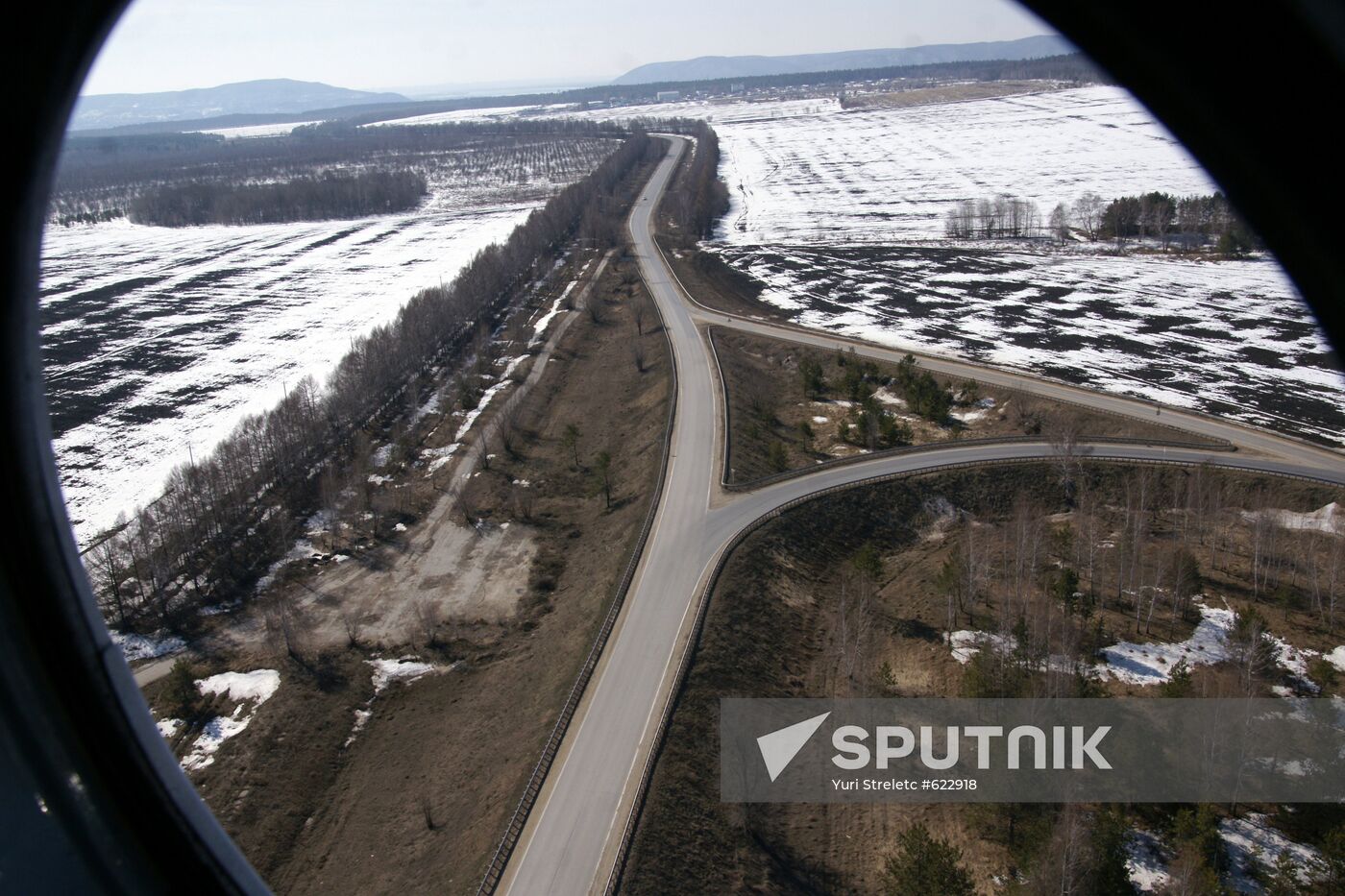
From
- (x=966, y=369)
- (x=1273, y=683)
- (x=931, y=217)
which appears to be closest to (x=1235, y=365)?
(x=966, y=369)

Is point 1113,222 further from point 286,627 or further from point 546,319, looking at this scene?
point 286,627

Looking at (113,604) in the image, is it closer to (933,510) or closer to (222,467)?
(222,467)

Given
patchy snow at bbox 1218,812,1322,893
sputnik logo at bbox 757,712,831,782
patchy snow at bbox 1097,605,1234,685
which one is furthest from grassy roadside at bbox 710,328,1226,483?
patchy snow at bbox 1218,812,1322,893

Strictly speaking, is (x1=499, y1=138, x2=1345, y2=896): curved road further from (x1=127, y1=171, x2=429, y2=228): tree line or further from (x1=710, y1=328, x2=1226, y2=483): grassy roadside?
Result: (x1=127, y1=171, x2=429, y2=228): tree line

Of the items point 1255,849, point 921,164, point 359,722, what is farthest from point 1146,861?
point 921,164

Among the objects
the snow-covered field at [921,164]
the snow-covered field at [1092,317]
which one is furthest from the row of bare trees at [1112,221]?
the snow-covered field at [1092,317]
